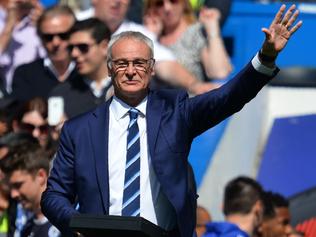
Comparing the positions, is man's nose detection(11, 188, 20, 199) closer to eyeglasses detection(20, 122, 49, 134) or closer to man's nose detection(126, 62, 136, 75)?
eyeglasses detection(20, 122, 49, 134)

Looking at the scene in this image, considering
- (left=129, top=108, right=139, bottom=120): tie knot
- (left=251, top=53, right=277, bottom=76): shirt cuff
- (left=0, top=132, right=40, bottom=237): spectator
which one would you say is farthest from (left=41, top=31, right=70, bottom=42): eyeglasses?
(left=251, top=53, right=277, bottom=76): shirt cuff

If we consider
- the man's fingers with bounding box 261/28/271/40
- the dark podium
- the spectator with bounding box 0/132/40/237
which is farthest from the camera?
the spectator with bounding box 0/132/40/237

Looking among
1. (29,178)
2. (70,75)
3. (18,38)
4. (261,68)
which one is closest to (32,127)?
(70,75)

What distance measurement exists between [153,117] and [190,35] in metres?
4.55

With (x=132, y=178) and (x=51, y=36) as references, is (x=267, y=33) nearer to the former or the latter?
(x=132, y=178)

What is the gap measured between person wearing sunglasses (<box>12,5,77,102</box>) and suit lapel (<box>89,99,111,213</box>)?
3.66 meters

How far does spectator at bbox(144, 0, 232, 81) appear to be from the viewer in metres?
9.91

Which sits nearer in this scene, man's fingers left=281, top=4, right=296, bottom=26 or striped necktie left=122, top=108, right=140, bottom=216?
man's fingers left=281, top=4, right=296, bottom=26

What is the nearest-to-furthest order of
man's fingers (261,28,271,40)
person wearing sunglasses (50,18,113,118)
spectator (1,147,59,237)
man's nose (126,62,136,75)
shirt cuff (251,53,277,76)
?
man's fingers (261,28,271,40) < shirt cuff (251,53,277,76) < man's nose (126,62,136,75) < spectator (1,147,59,237) < person wearing sunglasses (50,18,113,118)

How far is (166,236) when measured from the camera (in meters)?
5.37

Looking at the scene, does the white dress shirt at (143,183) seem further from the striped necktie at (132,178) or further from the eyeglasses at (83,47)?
the eyeglasses at (83,47)

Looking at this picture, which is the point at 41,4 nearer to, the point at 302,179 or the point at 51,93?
the point at 51,93

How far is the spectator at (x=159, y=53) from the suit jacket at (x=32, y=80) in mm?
621

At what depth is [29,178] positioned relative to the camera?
754 centimetres
